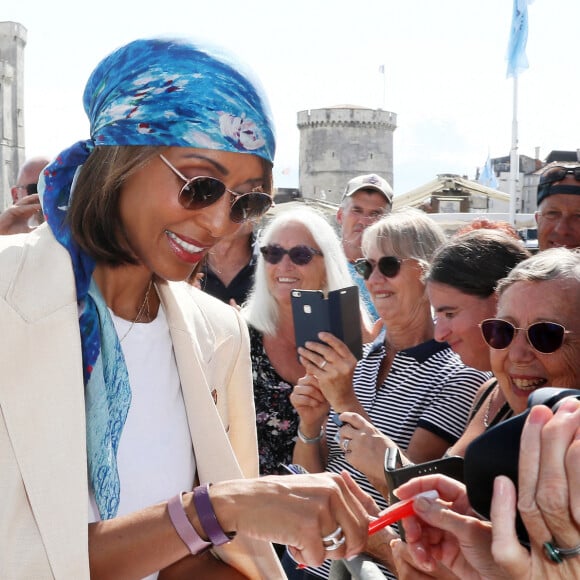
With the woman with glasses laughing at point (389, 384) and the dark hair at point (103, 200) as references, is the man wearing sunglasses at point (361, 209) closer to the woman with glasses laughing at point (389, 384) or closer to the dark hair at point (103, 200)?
the woman with glasses laughing at point (389, 384)

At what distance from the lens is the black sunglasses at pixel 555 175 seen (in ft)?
11.3

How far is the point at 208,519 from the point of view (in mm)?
1430

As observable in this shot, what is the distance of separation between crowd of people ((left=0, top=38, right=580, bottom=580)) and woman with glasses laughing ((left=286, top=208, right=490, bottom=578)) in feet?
0.05

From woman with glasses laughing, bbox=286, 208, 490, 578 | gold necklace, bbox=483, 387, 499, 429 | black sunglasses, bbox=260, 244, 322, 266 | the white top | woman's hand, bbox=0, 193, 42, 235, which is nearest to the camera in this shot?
the white top

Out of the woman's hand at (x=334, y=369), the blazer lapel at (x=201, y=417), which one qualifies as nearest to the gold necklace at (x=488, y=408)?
the woman's hand at (x=334, y=369)

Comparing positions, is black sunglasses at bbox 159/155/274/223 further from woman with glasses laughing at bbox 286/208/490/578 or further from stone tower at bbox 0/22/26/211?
stone tower at bbox 0/22/26/211

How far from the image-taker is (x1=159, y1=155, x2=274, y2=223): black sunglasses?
167 centimetres

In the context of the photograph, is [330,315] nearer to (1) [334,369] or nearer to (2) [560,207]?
(1) [334,369]

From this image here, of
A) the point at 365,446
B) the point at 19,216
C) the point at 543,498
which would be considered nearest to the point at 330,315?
the point at 365,446

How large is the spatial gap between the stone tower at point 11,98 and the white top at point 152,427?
22190mm

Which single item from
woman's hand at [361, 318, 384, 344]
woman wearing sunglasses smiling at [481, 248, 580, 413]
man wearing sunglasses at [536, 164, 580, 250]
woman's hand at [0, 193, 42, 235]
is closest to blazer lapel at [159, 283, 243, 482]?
woman wearing sunglasses smiling at [481, 248, 580, 413]

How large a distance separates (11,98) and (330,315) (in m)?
23.4

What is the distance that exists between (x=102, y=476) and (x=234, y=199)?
68 centimetres

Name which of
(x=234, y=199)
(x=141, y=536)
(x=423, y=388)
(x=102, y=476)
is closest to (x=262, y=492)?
(x=141, y=536)
